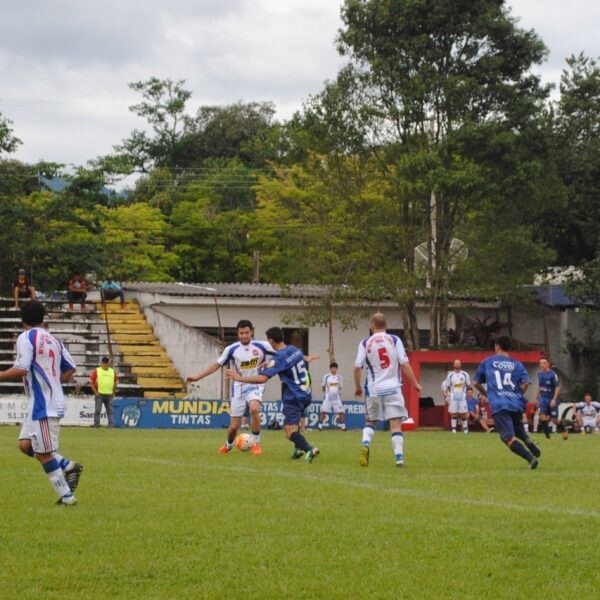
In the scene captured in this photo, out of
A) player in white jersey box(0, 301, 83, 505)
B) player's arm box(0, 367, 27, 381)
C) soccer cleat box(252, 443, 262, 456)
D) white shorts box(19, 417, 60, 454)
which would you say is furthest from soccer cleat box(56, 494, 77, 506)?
soccer cleat box(252, 443, 262, 456)

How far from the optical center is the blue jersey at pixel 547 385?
31.9 meters

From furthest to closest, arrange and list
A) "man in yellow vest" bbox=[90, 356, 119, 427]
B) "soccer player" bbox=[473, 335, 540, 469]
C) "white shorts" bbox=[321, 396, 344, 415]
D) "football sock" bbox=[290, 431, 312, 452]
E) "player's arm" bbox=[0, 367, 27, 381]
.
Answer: "white shorts" bbox=[321, 396, 344, 415]
"man in yellow vest" bbox=[90, 356, 119, 427]
"football sock" bbox=[290, 431, 312, 452]
"soccer player" bbox=[473, 335, 540, 469]
"player's arm" bbox=[0, 367, 27, 381]

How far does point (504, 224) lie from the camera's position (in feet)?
151

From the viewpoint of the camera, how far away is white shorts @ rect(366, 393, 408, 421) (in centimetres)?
1795

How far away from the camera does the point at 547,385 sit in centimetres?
3212

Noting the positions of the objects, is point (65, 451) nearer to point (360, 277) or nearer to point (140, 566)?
point (140, 566)

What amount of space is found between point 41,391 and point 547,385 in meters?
21.9

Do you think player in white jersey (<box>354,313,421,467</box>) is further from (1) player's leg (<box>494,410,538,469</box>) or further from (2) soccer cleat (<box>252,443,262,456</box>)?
(2) soccer cleat (<box>252,443,262,456</box>)

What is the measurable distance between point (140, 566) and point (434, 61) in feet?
122

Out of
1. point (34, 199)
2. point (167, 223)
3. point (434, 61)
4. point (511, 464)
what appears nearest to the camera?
point (511, 464)

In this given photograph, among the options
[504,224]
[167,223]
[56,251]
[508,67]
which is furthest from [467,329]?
[167,223]

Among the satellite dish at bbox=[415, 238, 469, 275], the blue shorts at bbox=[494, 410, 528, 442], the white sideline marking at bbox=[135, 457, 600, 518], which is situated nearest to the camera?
the white sideline marking at bbox=[135, 457, 600, 518]

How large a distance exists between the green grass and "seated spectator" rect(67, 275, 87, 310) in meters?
32.8

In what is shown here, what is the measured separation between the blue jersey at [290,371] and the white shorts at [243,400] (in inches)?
55.2
